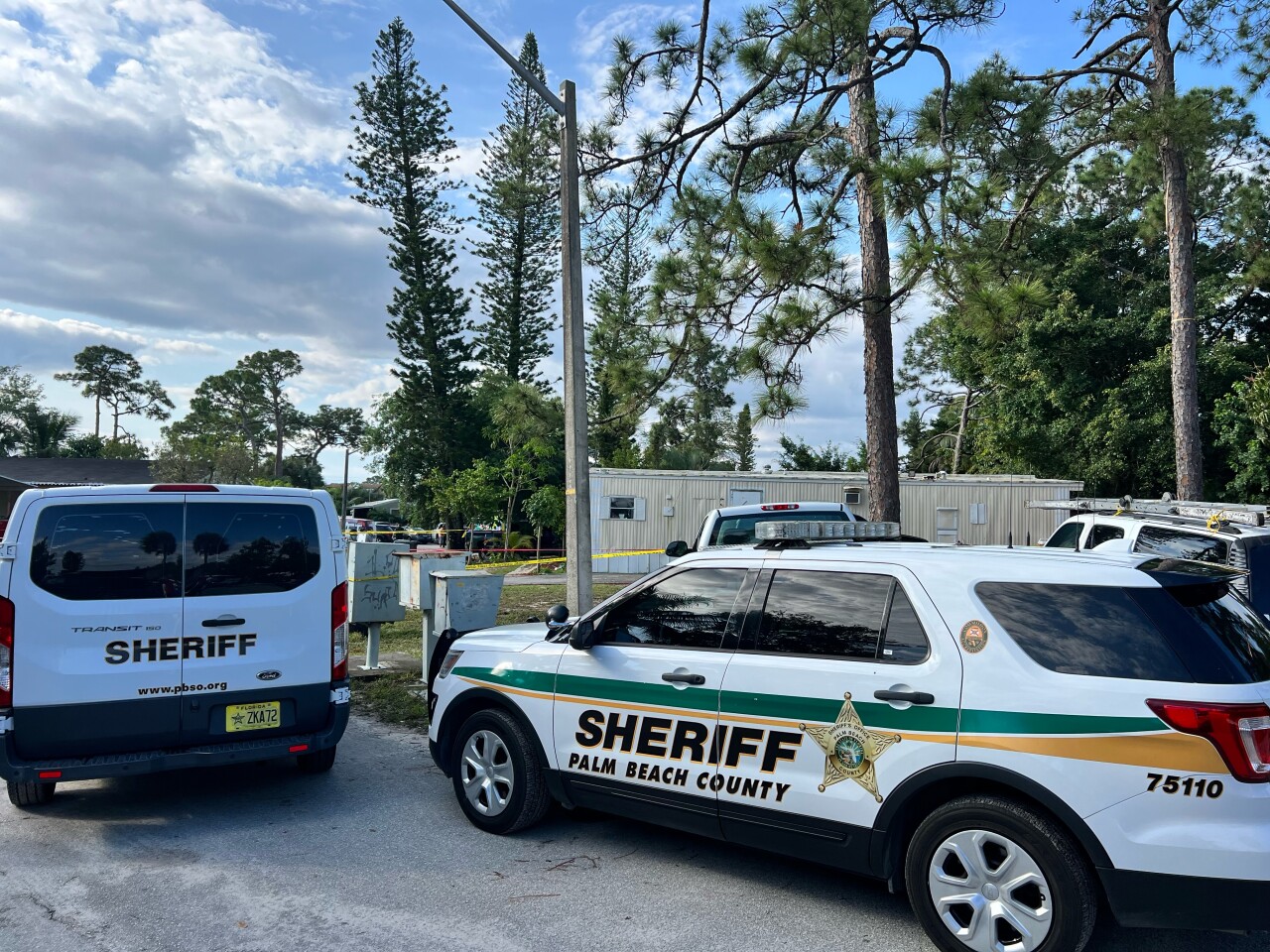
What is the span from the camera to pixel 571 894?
14.7ft

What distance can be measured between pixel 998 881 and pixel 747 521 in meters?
7.04

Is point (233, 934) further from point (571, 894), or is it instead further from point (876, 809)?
point (876, 809)

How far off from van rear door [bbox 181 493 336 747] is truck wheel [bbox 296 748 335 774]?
658 mm

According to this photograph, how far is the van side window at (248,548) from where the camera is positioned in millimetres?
5633

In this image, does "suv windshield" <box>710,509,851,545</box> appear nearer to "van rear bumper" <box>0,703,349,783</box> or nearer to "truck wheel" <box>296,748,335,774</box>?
"truck wheel" <box>296,748,335,774</box>

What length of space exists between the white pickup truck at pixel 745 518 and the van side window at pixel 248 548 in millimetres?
4818

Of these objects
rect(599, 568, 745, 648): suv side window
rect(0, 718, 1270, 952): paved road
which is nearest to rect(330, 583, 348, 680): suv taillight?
rect(0, 718, 1270, 952): paved road

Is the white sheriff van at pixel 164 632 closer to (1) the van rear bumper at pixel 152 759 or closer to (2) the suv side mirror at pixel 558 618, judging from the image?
(1) the van rear bumper at pixel 152 759

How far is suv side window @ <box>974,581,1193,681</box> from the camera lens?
11.3ft

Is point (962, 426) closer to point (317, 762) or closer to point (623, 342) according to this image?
point (623, 342)

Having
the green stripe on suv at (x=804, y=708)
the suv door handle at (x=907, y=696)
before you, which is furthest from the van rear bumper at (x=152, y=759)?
the suv door handle at (x=907, y=696)

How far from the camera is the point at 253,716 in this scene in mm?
5629

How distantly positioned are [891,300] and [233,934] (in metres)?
8.66

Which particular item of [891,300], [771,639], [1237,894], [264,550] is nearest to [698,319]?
[891,300]
